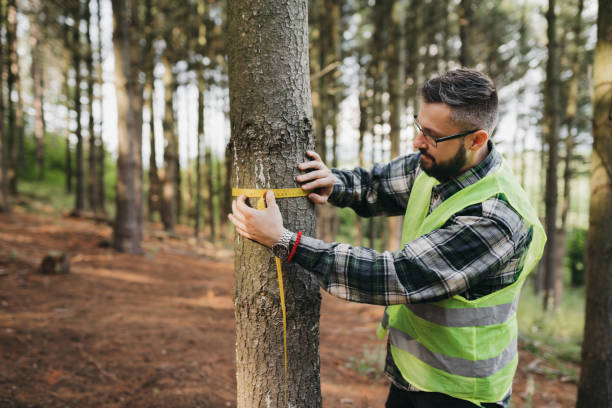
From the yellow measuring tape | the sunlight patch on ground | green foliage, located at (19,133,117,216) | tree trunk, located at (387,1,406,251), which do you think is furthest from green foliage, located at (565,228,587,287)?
green foliage, located at (19,133,117,216)

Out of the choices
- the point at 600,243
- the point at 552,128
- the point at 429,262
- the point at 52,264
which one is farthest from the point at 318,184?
the point at 552,128

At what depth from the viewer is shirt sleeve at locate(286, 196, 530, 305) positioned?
1.34m

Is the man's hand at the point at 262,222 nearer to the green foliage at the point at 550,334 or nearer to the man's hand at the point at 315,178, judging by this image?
the man's hand at the point at 315,178

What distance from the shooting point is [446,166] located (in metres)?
1.58

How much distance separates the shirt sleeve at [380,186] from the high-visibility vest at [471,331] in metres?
0.42

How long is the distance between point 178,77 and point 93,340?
1134cm

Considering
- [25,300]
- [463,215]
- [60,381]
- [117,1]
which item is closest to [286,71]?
[463,215]

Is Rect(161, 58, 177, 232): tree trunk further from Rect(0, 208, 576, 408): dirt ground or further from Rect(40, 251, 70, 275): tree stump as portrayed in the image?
Rect(40, 251, 70, 275): tree stump

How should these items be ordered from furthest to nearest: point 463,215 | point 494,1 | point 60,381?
point 494,1 → point 60,381 → point 463,215

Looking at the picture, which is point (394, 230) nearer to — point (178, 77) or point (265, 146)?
point (265, 146)

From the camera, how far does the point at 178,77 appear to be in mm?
13117

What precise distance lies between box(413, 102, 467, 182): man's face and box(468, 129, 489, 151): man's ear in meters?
0.03

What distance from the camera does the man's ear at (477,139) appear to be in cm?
151

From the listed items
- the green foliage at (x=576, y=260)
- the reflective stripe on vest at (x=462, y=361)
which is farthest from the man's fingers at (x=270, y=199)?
the green foliage at (x=576, y=260)
